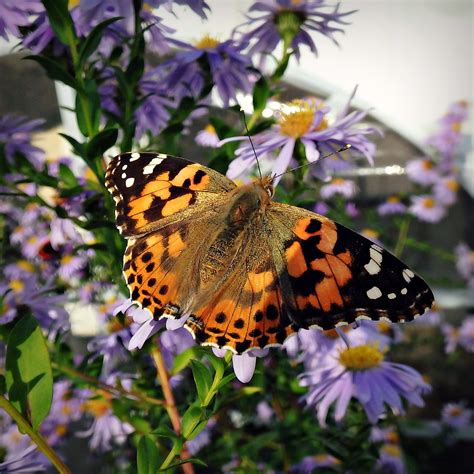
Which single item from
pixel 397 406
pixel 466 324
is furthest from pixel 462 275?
pixel 397 406

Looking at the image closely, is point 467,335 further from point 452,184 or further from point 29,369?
point 29,369

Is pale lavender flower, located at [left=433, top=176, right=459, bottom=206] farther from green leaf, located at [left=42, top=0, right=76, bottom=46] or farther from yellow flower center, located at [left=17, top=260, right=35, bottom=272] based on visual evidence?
green leaf, located at [left=42, top=0, right=76, bottom=46]

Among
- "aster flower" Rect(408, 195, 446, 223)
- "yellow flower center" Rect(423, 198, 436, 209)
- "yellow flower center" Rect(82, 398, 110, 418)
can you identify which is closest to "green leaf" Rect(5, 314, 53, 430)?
"yellow flower center" Rect(82, 398, 110, 418)

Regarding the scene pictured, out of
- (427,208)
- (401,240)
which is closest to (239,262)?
(401,240)

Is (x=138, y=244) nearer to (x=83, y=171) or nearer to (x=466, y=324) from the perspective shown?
(x=83, y=171)

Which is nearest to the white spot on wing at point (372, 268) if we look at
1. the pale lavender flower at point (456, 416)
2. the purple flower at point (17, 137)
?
the purple flower at point (17, 137)
